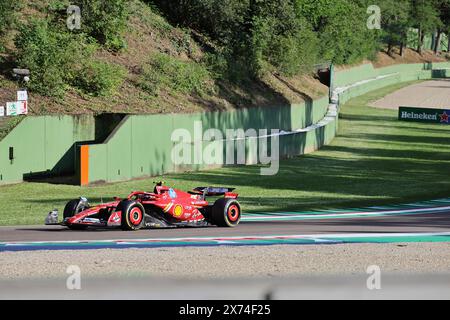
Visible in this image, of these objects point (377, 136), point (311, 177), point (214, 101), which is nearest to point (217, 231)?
point (311, 177)

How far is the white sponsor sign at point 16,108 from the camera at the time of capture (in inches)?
1170

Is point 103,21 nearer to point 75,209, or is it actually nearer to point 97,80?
point 97,80

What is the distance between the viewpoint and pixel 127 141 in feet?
104

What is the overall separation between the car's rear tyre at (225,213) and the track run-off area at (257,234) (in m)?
0.27

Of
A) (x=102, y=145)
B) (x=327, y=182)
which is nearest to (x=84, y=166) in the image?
(x=102, y=145)

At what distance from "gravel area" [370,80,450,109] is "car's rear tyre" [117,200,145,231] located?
193ft

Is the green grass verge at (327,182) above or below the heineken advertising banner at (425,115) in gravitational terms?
below

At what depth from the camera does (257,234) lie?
18.7 metres

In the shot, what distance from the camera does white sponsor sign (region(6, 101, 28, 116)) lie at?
97.5 ft

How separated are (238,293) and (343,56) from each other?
255 ft

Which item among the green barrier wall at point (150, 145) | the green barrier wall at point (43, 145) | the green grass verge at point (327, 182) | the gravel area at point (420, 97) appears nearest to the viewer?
the green grass verge at point (327, 182)

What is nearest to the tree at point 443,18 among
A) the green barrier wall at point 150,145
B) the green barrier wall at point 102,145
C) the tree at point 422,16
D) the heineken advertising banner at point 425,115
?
the tree at point 422,16

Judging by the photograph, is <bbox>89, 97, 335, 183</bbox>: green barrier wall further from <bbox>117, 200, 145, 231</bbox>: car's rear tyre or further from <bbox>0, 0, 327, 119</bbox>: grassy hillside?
<bbox>117, 200, 145, 231</bbox>: car's rear tyre

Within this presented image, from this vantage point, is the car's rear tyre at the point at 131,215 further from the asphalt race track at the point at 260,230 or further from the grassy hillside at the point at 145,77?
the grassy hillside at the point at 145,77
